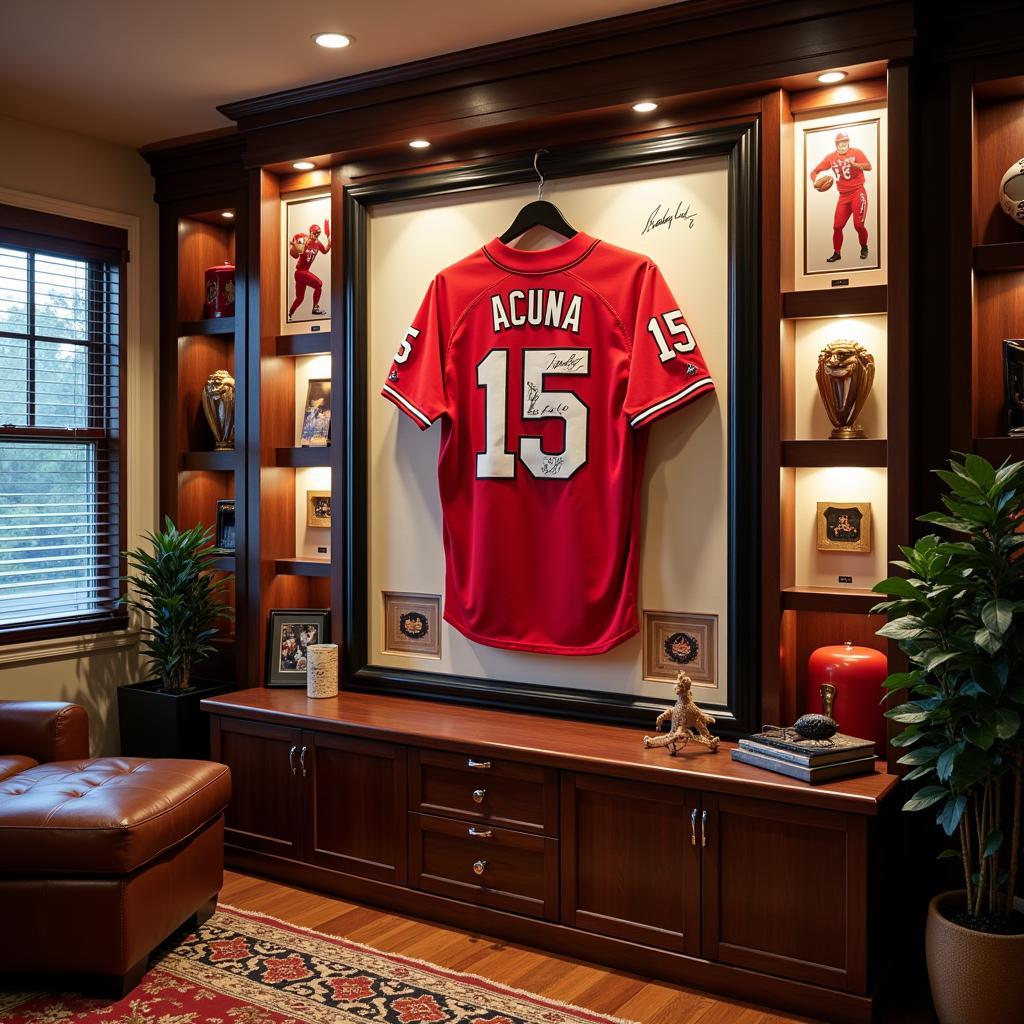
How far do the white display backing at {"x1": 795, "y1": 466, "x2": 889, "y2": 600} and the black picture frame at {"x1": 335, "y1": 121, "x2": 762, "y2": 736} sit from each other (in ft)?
0.61

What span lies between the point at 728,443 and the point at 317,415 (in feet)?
5.87

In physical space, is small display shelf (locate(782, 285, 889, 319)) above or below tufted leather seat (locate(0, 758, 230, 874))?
above

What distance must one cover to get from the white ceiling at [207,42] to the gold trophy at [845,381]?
1.18 m

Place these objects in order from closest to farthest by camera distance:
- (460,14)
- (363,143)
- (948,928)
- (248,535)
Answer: (948,928)
(460,14)
(363,143)
(248,535)

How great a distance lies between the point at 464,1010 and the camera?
2811 mm

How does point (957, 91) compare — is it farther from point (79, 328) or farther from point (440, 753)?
point (79, 328)

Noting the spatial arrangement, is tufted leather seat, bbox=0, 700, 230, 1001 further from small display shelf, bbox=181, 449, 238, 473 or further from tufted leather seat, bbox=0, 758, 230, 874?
small display shelf, bbox=181, 449, 238, 473

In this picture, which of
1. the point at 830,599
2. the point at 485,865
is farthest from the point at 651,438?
the point at 485,865

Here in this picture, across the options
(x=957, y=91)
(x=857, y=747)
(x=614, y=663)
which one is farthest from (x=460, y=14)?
(x=857, y=747)

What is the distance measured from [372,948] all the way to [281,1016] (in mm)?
467

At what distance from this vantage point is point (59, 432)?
4.46m

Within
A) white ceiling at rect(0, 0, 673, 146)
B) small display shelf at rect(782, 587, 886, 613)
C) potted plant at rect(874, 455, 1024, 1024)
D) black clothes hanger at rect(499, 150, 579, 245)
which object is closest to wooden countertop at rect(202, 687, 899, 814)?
potted plant at rect(874, 455, 1024, 1024)

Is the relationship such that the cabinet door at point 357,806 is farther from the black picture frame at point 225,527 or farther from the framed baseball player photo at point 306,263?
the framed baseball player photo at point 306,263

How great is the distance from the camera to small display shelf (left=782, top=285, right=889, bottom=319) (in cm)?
312
